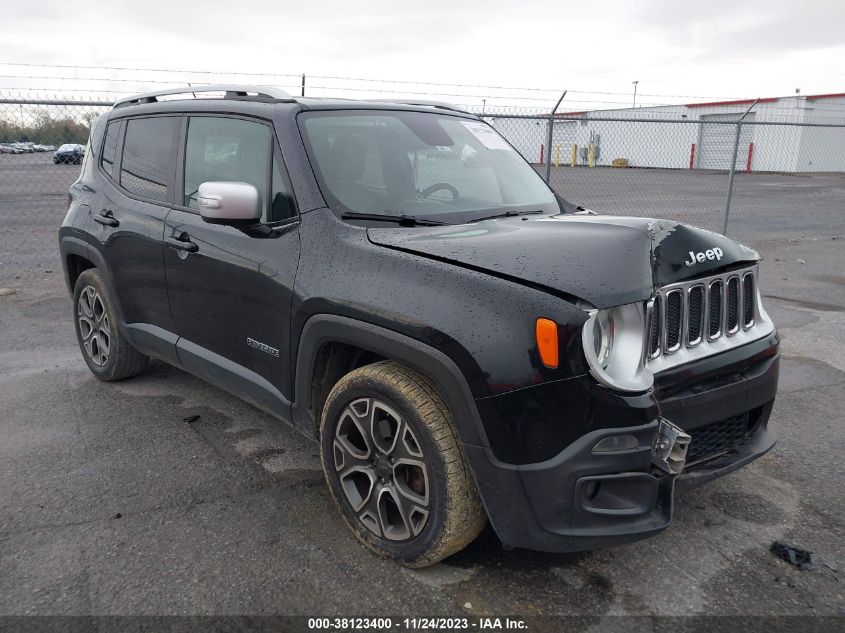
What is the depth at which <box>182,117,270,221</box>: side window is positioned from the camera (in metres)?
3.44

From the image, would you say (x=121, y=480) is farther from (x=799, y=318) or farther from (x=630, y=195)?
(x=630, y=195)

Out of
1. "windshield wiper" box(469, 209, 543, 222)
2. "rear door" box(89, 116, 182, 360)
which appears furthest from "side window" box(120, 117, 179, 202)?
"windshield wiper" box(469, 209, 543, 222)

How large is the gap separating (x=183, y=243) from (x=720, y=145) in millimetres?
38968

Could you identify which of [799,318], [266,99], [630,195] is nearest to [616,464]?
[266,99]

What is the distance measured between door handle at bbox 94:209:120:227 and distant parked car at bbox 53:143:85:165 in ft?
24.2

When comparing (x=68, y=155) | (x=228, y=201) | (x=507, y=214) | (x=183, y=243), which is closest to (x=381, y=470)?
(x=228, y=201)

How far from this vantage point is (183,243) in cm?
375

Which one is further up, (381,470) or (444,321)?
(444,321)

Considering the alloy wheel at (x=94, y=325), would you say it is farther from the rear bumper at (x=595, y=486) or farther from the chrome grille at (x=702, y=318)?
the chrome grille at (x=702, y=318)

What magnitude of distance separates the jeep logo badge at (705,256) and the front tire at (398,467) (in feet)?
3.54

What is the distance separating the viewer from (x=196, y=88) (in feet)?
13.6

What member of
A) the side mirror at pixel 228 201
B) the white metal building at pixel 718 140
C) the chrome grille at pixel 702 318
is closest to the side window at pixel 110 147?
the side mirror at pixel 228 201

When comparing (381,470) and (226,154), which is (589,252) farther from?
(226,154)

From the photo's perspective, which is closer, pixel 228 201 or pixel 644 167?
pixel 228 201
